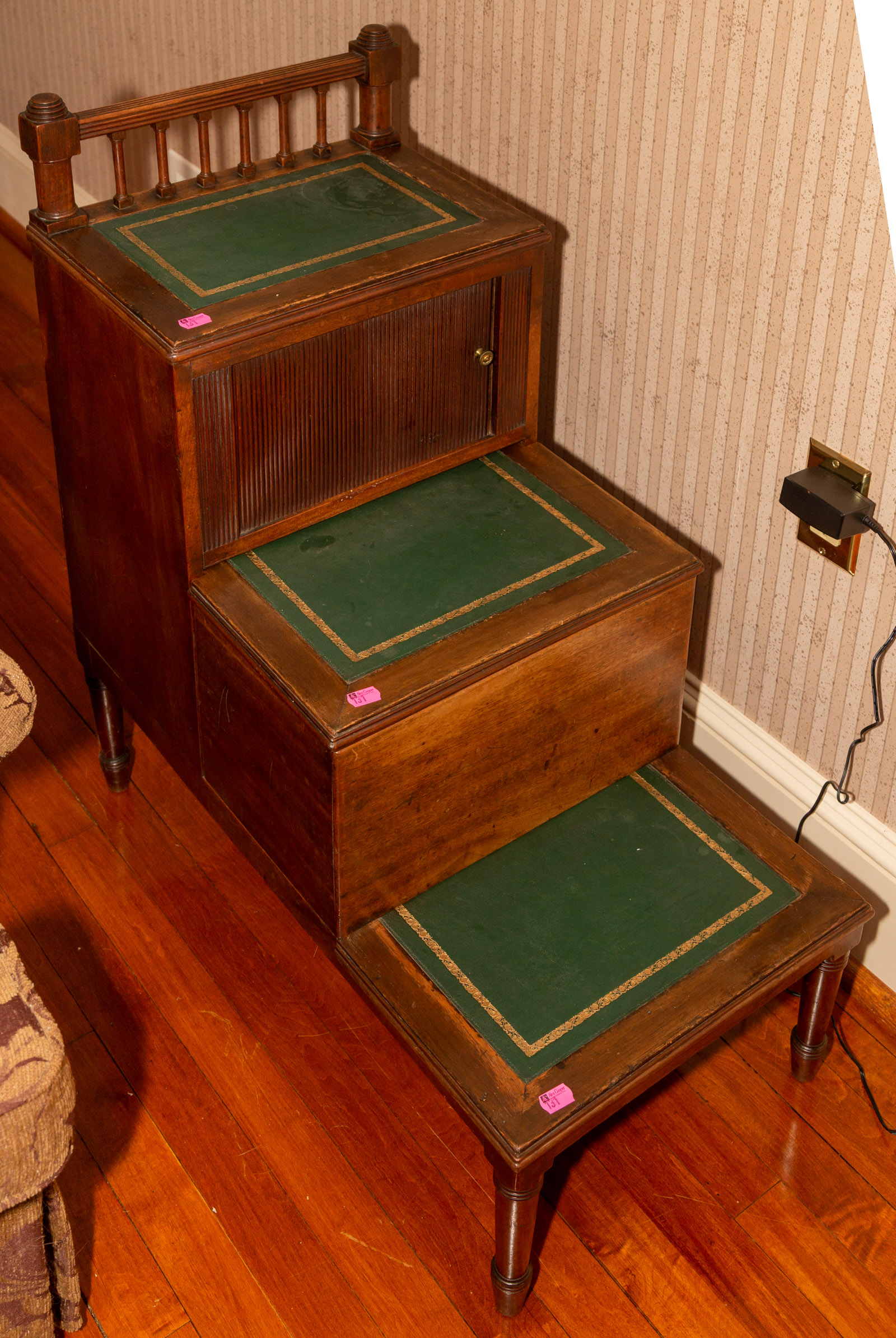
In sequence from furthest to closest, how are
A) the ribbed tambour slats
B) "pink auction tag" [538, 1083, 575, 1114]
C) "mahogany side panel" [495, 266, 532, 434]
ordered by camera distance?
1. "mahogany side panel" [495, 266, 532, 434]
2. the ribbed tambour slats
3. "pink auction tag" [538, 1083, 575, 1114]

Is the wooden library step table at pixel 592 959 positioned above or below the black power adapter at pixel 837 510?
below

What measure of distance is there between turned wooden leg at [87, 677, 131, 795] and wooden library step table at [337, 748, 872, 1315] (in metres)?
0.74

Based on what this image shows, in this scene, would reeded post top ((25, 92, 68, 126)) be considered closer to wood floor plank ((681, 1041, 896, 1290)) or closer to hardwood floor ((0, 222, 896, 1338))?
hardwood floor ((0, 222, 896, 1338))

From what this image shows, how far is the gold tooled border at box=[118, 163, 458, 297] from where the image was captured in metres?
1.75

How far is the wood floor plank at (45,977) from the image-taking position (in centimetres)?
205

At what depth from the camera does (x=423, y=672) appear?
1.66 metres

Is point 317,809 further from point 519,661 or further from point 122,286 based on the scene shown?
point 122,286

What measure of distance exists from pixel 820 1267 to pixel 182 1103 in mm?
876

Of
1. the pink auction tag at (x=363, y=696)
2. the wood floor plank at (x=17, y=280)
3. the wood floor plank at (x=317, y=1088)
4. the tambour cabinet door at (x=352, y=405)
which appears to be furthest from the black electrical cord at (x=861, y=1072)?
the wood floor plank at (x=17, y=280)

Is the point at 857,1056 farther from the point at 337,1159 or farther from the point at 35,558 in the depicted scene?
the point at 35,558

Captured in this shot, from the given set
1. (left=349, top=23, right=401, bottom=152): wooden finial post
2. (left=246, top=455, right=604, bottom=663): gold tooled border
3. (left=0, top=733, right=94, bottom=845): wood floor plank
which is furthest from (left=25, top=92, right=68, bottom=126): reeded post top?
(left=0, top=733, right=94, bottom=845): wood floor plank

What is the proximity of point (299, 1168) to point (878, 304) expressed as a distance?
1.34 m

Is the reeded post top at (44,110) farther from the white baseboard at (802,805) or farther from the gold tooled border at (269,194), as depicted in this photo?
the white baseboard at (802,805)

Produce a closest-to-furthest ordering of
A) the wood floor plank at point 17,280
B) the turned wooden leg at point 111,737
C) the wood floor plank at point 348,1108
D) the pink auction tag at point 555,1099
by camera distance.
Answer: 1. the pink auction tag at point 555,1099
2. the wood floor plank at point 348,1108
3. the turned wooden leg at point 111,737
4. the wood floor plank at point 17,280
